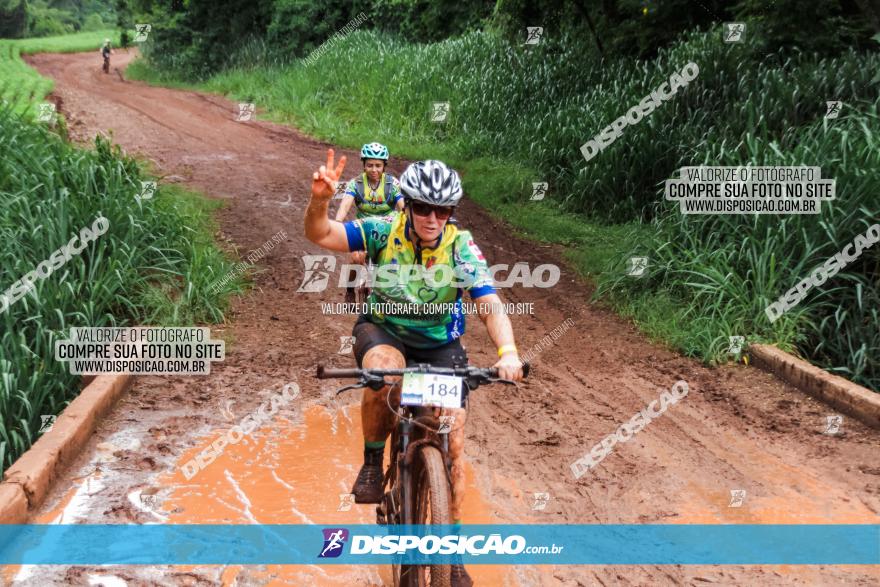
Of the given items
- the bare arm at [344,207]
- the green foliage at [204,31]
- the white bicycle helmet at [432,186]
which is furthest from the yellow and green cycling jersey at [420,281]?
the green foliage at [204,31]

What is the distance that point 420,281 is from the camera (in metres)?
4.04

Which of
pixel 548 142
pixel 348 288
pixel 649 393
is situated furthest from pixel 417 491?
pixel 548 142

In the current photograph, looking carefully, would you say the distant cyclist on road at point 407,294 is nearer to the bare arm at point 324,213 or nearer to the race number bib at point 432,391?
the bare arm at point 324,213

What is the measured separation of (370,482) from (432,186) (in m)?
1.53

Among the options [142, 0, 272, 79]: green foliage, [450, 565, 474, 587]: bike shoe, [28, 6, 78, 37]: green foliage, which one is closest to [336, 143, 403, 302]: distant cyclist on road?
[450, 565, 474, 587]: bike shoe

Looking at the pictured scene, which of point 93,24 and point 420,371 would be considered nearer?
point 420,371

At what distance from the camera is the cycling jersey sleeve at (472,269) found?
13.3 ft

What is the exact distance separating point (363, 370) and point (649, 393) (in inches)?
167

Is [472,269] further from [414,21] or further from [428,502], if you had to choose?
[414,21]

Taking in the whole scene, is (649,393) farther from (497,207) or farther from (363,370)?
(497,207)

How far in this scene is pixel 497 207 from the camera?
44.3 feet

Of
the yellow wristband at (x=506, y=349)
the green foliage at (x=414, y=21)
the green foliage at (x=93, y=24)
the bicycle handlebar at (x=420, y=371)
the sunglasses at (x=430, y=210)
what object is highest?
the green foliage at (x=93, y=24)

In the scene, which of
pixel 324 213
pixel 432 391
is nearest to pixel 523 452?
pixel 432 391

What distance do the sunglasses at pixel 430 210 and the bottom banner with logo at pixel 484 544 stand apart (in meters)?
1.70
